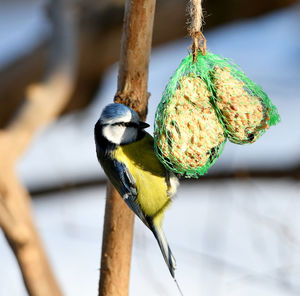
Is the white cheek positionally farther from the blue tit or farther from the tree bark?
the tree bark

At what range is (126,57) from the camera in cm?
161

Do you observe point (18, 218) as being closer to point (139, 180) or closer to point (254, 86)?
point (139, 180)

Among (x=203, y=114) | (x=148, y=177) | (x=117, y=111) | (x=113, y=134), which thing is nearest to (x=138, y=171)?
(x=148, y=177)

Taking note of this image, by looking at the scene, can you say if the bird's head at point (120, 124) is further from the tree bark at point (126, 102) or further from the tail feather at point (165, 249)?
the tail feather at point (165, 249)

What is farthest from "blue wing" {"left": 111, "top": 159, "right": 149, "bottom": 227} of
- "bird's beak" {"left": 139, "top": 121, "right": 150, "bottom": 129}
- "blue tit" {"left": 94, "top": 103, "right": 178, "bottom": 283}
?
"bird's beak" {"left": 139, "top": 121, "right": 150, "bottom": 129}

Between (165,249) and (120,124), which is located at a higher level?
(120,124)

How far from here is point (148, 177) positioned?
5.80 ft

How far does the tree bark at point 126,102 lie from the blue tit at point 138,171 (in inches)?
2.2

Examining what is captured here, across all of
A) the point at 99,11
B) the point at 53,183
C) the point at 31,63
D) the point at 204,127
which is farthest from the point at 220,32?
the point at 204,127

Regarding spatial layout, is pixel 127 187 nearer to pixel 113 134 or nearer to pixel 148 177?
pixel 148 177

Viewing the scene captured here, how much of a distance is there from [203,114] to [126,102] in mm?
281

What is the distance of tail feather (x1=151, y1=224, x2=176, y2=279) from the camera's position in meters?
1.65

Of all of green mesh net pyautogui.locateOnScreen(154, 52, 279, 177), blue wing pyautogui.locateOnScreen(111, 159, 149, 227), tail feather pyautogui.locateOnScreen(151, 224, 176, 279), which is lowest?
tail feather pyautogui.locateOnScreen(151, 224, 176, 279)

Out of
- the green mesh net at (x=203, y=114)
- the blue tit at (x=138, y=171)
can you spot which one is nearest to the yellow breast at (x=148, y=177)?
the blue tit at (x=138, y=171)
